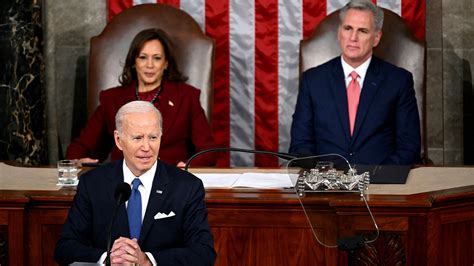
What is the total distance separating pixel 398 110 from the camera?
258 inches

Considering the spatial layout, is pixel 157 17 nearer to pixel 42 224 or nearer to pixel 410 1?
pixel 410 1

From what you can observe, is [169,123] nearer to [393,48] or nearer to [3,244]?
[393,48]

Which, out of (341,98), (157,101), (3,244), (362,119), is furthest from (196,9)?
(3,244)

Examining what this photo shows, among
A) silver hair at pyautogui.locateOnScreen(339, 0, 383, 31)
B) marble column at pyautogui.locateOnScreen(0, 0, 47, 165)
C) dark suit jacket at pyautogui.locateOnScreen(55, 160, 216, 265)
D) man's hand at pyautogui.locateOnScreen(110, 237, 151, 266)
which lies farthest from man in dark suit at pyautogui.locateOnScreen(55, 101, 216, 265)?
marble column at pyautogui.locateOnScreen(0, 0, 47, 165)

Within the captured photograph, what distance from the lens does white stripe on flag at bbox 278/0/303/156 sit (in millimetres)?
7574

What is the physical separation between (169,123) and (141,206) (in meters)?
2.35

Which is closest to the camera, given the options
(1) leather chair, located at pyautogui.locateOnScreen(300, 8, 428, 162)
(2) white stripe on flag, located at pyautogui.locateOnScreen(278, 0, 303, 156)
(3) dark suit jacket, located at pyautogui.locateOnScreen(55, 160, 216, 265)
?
(3) dark suit jacket, located at pyautogui.locateOnScreen(55, 160, 216, 265)

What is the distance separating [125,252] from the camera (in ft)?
13.5

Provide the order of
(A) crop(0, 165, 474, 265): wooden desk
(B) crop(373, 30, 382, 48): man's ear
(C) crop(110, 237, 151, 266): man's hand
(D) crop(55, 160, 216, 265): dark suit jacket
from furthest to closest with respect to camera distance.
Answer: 1. (B) crop(373, 30, 382, 48): man's ear
2. (A) crop(0, 165, 474, 265): wooden desk
3. (D) crop(55, 160, 216, 265): dark suit jacket
4. (C) crop(110, 237, 151, 266): man's hand

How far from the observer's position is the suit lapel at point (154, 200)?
4430mm

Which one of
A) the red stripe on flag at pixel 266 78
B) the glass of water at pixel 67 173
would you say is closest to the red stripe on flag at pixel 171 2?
the red stripe on flag at pixel 266 78

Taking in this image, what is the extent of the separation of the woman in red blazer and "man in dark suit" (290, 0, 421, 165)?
61 cm

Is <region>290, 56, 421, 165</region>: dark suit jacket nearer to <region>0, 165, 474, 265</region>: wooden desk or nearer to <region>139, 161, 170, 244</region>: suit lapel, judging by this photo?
<region>0, 165, 474, 265</region>: wooden desk

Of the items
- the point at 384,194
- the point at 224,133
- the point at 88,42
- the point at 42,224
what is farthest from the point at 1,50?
the point at 384,194
